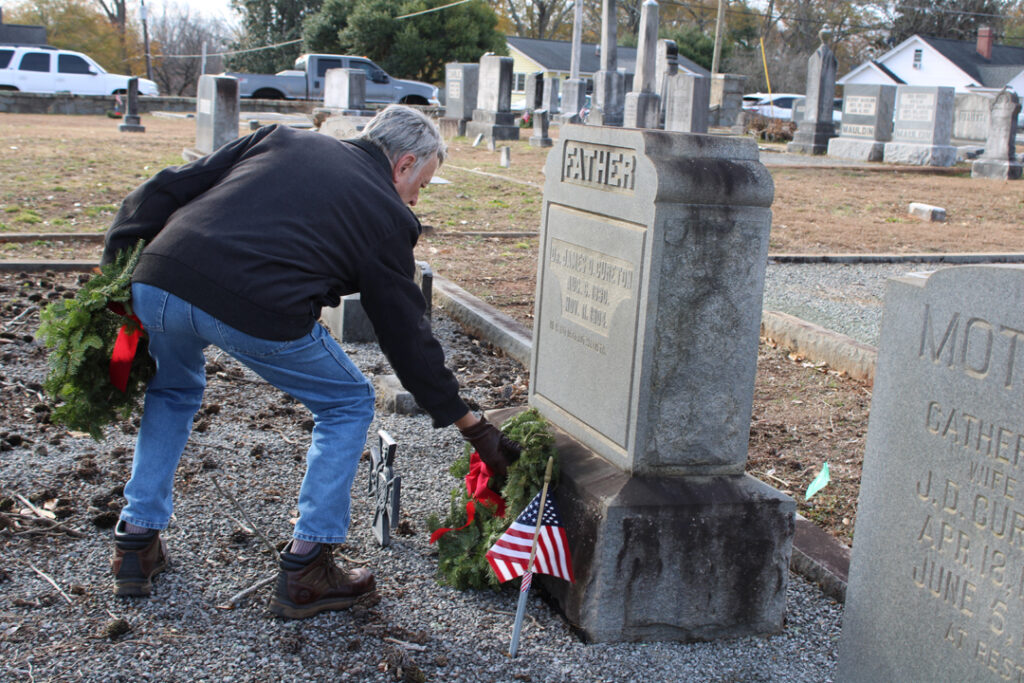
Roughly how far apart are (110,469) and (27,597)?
1.00 meters

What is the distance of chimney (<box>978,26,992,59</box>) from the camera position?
53281mm

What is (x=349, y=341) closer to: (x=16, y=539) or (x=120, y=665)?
(x=16, y=539)

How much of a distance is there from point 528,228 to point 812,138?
15.4 meters

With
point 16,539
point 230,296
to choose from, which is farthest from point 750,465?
point 16,539

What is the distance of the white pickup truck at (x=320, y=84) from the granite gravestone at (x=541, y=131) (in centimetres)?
1358

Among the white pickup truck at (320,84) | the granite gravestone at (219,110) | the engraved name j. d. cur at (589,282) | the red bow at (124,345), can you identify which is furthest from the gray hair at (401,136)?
the white pickup truck at (320,84)

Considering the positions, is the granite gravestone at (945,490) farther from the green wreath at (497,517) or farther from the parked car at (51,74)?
the parked car at (51,74)

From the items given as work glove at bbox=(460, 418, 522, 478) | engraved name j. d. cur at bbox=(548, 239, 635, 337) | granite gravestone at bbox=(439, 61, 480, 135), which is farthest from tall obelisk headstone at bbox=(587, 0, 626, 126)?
work glove at bbox=(460, 418, 522, 478)

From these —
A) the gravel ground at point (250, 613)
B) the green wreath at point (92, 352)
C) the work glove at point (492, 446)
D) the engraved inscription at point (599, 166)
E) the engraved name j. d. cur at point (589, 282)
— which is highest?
the engraved inscription at point (599, 166)

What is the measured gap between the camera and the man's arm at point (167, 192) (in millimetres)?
2754

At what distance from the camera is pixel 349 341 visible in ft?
19.9

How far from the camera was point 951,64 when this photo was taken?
5275 cm

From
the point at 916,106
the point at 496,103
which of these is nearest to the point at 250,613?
the point at 916,106

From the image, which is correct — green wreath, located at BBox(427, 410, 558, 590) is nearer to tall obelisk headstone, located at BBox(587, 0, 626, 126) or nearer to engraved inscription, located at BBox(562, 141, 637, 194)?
engraved inscription, located at BBox(562, 141, 637, 194)
